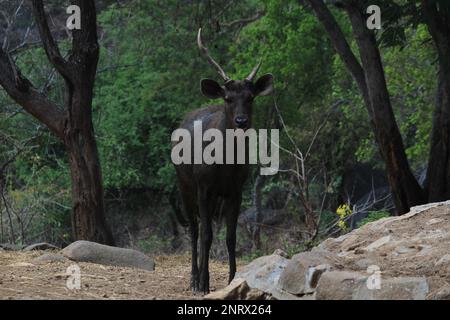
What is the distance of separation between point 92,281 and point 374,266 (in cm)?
285

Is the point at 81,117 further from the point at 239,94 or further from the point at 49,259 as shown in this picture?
the point at 239,94

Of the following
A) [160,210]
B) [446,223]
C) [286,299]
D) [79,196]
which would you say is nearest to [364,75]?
[79,196]

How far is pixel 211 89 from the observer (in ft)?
32.8

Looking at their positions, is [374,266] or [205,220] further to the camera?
[205,220]

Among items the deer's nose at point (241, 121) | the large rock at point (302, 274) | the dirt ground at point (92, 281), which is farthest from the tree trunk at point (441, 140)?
the large rock at point (302, 274)

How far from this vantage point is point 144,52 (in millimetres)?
24266

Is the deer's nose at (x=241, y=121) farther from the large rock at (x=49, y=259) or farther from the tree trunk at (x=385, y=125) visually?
the tree trunk at (x=385, y=125)

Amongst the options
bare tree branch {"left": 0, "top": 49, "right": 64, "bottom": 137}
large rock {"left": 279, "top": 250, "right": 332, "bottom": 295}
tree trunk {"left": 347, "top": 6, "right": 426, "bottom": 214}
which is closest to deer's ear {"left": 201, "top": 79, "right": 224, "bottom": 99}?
large rock {"left": 279, "top": 250, "right": 332, "bottom": 295}

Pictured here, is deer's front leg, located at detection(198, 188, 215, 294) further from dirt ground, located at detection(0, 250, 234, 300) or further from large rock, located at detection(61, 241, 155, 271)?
large rock, located at detection(61, 241, 155, 271)

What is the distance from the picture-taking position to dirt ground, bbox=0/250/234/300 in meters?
7.78

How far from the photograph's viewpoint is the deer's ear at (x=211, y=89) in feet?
32.6

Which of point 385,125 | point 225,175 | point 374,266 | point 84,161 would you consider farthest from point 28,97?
point 374,266

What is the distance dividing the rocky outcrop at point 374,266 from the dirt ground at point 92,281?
1303 millimetres

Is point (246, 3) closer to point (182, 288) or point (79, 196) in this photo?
point (79, 196)
